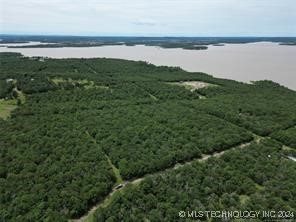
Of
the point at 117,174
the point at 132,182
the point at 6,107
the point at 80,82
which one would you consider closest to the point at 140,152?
the point at 117,174

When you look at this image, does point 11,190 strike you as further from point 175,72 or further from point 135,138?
point 175,72

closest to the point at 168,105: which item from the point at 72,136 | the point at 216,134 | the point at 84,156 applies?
the point at 216,134

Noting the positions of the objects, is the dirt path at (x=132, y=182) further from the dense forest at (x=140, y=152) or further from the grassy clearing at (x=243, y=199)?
the grassy clearing at (x=243, y=199)

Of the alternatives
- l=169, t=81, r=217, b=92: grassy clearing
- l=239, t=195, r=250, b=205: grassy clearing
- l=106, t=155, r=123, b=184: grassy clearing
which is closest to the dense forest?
l=106, t=155, r=123, b=184: grassy clearing

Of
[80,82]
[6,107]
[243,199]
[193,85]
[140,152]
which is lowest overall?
[193,85]

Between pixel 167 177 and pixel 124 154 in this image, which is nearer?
pixel 167 177

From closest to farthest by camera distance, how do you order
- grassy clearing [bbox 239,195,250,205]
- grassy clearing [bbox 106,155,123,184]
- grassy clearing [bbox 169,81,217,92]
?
1. grassy clearing [bbox 239,195,250,205]
2. grassy clearing [bbox 106,155,123,184]
3. grassy clearing [bbox 169,81,217,92]

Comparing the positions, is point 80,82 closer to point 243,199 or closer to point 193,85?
point 193,85

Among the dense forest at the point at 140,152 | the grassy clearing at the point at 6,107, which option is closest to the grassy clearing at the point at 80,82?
the dense forest at the point at 140,152

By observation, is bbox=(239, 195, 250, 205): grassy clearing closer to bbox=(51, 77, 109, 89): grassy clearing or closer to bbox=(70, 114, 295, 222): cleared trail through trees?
bbox=(70, 114, 295, 222): cleared trail through trees
